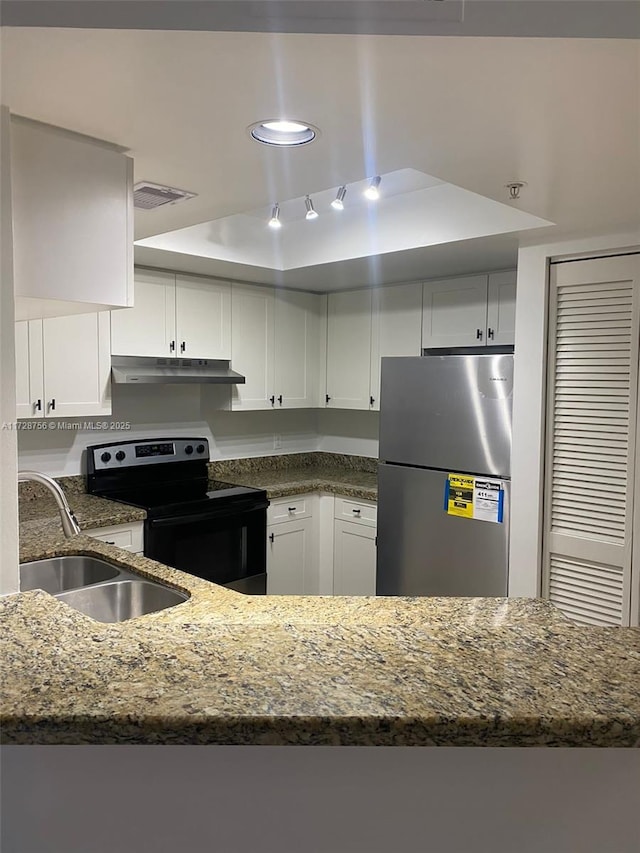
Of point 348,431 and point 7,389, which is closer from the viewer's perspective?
point 7,389

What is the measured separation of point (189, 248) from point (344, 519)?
190cm

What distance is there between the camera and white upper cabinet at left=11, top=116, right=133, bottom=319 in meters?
1.51

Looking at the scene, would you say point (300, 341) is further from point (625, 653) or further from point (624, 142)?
point (625, 653)

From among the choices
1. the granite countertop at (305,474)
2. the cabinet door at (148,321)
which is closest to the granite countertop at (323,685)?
the cabinet door at (148,321)

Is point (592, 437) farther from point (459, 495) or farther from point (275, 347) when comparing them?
point (275, 347)

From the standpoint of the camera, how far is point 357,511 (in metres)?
3.98

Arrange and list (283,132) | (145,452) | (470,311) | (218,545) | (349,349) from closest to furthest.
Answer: (283,132) → (218,545) → (470,311) → (145,452) → (349,349)

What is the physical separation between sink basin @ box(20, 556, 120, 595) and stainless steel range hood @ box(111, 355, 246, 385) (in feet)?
4.32

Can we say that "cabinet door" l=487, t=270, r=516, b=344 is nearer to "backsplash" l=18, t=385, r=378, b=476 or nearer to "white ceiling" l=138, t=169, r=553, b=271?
"white ceiling" l=138, t=169, r=553, b=271

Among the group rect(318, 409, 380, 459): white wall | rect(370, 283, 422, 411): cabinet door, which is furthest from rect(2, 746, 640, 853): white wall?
rect(318, 409, 380, 459): white wall

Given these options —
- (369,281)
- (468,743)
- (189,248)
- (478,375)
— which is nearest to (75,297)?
(468,743)

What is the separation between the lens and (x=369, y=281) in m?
4.02

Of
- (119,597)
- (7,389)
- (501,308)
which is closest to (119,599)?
(119,597)

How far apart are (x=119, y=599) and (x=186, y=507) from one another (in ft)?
4.48
